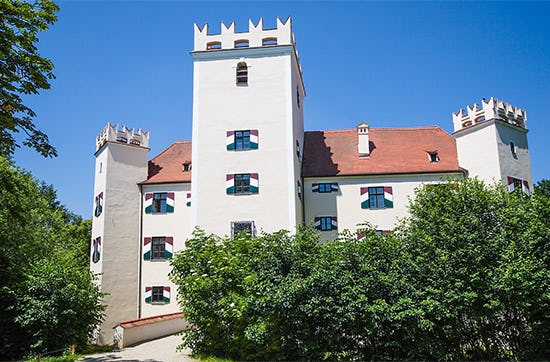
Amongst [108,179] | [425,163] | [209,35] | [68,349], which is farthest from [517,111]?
[68,349]

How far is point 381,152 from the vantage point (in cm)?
2552

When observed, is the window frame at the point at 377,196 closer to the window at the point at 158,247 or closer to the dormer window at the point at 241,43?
the dormer window at the point at 241,43

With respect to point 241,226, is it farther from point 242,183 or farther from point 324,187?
point 324,187

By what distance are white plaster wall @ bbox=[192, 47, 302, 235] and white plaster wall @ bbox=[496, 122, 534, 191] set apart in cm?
1040

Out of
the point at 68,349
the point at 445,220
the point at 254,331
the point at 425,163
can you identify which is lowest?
the point at 68,349

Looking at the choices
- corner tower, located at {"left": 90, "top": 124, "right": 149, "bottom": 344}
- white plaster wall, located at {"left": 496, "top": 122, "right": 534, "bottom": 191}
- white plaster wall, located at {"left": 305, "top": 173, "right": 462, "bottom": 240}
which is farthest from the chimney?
corner tower, located at {"left": 90, "top": 124, "right": 149, "bottom": 344}

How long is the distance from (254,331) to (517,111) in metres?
18.8

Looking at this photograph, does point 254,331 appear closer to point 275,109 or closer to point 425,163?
point 275,109

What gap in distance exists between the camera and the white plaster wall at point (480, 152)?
22859 mm

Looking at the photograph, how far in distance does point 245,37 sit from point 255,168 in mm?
6696

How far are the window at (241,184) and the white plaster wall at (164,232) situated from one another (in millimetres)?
4876

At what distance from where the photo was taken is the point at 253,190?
21031 mm

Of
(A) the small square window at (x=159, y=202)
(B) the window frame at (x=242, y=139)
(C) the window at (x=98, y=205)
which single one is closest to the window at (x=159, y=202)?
(A) the small square window at (x=159, y=202)

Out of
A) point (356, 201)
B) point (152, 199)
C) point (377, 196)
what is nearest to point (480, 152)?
point (377, 196)
